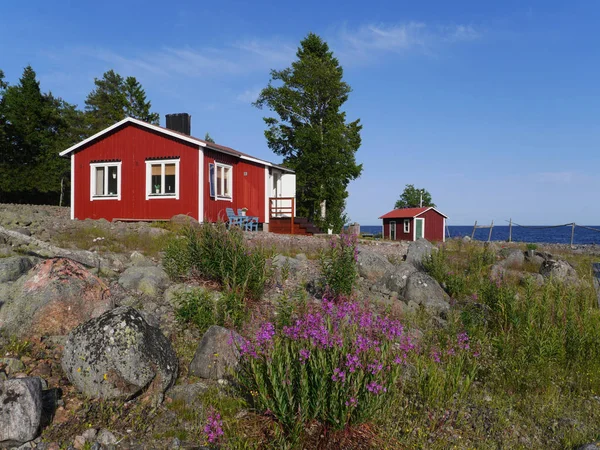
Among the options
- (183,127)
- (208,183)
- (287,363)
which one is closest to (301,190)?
(183,127)

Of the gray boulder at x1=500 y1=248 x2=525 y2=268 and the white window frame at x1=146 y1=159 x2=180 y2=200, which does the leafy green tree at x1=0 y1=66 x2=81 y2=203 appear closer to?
the white window frame at x1=146 y1=159 x2=180 y2=200

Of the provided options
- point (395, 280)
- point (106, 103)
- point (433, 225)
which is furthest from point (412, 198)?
point (395, 280)

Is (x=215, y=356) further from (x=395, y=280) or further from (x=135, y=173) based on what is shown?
(x=135, y=173)

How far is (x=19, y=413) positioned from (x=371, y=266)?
8.11 m

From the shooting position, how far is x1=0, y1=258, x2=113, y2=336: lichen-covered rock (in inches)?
208

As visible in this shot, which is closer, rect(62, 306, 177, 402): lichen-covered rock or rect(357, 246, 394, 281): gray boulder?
rect(62, 306, 177, 402): lichen-covered rock

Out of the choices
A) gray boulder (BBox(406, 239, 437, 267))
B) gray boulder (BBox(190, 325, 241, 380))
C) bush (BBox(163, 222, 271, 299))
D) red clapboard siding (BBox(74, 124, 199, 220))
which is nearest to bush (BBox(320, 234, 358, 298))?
bush (BBox(163, 222, 271, 299))

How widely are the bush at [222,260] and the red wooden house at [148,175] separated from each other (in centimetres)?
959

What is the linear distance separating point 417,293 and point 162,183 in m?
12.6

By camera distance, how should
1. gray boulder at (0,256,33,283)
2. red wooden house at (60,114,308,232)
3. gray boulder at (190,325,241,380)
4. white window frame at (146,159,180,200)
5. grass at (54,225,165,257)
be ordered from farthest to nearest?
1. white window frame at (146,159,180,200)
2. red wooden house at (60,114,308,232)
3. grass at (54,225,165,257)
4. gray boulder at (0,256,33,283)
5. gray boulder at (190,325,241,380)

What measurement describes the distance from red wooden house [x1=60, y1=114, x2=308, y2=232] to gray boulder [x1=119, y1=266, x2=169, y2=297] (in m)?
9.62

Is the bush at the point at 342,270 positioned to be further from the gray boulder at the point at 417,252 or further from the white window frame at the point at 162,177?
the white window frame at the point at 162,177

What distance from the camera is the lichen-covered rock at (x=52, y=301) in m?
5.29

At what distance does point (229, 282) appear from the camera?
702cm
